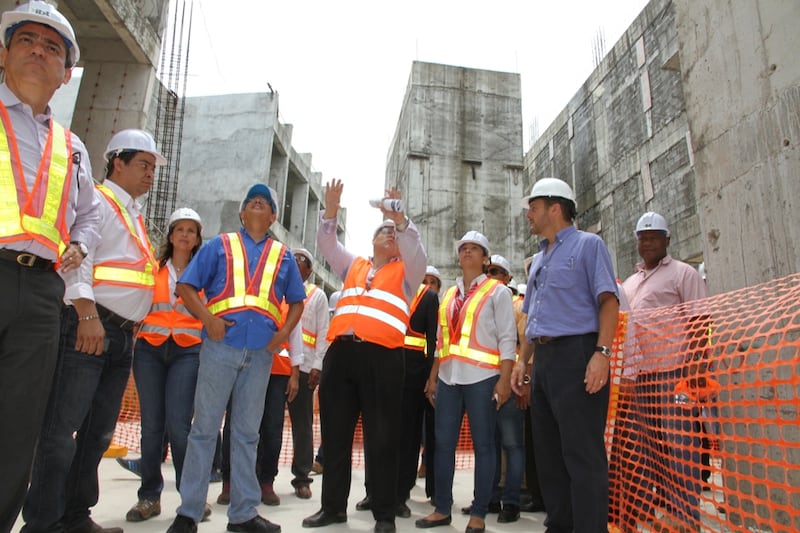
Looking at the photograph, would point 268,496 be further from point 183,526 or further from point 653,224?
point 653,224

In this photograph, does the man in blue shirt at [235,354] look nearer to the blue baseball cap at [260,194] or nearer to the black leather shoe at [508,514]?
the blue baseball cap at [260,194]

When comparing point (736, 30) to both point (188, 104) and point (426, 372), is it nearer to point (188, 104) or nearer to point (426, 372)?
point (426, 372)

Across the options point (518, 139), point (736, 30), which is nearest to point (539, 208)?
point (736, 30)

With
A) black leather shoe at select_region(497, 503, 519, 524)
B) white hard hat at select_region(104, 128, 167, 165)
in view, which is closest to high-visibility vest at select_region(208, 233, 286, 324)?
white hard hat at select_region(104, 128, 167, 165)

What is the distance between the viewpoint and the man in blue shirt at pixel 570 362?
2.76 metres

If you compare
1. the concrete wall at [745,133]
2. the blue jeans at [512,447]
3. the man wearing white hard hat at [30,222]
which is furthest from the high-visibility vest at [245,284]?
the concrete wall at [745,133]

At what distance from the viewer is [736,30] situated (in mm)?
3855

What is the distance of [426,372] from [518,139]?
18.0 meters

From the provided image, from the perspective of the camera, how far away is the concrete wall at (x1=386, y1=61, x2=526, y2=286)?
66.4 feet

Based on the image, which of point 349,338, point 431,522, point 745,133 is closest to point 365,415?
point 349,338

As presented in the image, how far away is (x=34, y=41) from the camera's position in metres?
2.21

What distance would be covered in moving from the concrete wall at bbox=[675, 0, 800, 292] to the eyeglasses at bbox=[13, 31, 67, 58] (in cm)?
403

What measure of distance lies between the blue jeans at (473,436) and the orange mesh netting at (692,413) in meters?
0.83

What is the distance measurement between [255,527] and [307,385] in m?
2.23
